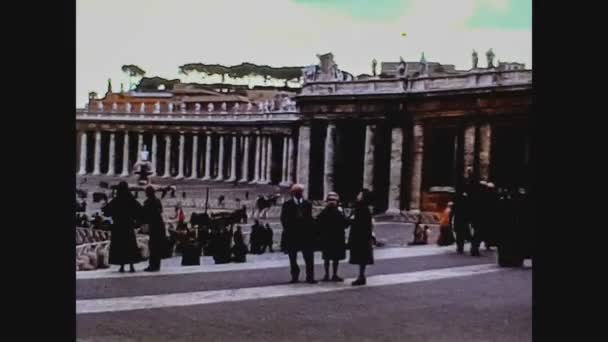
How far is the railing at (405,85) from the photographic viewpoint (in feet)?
26.0

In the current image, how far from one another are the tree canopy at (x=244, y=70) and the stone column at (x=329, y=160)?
99cm

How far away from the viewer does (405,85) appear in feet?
27.3

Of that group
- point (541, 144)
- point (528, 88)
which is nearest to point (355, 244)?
point (528, 88)

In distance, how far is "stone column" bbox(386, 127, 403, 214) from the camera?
8.28 m

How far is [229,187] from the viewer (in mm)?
8438

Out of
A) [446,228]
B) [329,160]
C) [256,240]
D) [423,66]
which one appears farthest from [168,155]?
[446,228]

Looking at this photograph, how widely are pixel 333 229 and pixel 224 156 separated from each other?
1404 millimetres

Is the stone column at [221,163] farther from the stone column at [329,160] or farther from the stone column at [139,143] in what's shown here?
the stone column at [329,160]

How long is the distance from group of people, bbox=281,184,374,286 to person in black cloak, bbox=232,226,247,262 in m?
0.48

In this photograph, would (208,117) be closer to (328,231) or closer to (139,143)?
(139,143)

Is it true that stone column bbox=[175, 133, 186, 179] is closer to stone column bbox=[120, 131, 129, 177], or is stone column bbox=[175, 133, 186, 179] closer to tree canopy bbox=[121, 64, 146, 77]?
stone column bbox=[120, 131, 129, 177]

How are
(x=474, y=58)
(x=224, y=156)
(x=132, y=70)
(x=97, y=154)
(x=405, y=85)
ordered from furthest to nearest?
(x=224, y=156), (x=405, y=85), (x=474, y=58), (x=97, y=154), (x=132, y=70)

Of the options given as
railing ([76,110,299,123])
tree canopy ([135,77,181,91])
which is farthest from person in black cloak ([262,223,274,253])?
tree canopy ([135,77,181,91])

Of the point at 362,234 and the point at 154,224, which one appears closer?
the point at 362,234
